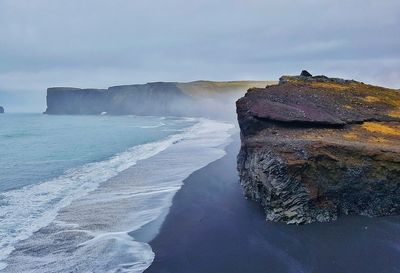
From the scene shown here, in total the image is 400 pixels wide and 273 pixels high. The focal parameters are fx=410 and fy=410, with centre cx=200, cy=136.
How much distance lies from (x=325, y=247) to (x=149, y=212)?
740 centimetres

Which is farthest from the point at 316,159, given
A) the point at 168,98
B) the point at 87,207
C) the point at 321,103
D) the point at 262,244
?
the point at 168,98

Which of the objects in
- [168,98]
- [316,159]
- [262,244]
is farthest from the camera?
[168,98]

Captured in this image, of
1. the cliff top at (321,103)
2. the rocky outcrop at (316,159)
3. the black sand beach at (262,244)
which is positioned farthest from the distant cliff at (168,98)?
the black sand beach at (262,244)

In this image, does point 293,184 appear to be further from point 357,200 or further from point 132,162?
point 132,162

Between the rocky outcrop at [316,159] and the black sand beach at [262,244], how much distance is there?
0.68 m

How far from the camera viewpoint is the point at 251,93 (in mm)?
21156

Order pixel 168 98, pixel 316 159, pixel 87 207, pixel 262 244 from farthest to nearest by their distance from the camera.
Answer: pixel 168 98 < pixel 87 207 < pixel 316 159 < pixel 262 244

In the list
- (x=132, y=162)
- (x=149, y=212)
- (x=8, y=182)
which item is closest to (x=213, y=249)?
(x=149, y=212)

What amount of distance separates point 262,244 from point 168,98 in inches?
5833

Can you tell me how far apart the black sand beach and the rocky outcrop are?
2.23ft

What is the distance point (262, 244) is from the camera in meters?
13.0

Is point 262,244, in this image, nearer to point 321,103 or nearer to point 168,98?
point 321,103

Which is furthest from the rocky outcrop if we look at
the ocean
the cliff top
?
the ocean

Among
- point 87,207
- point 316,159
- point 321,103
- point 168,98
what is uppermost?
point 168,98
